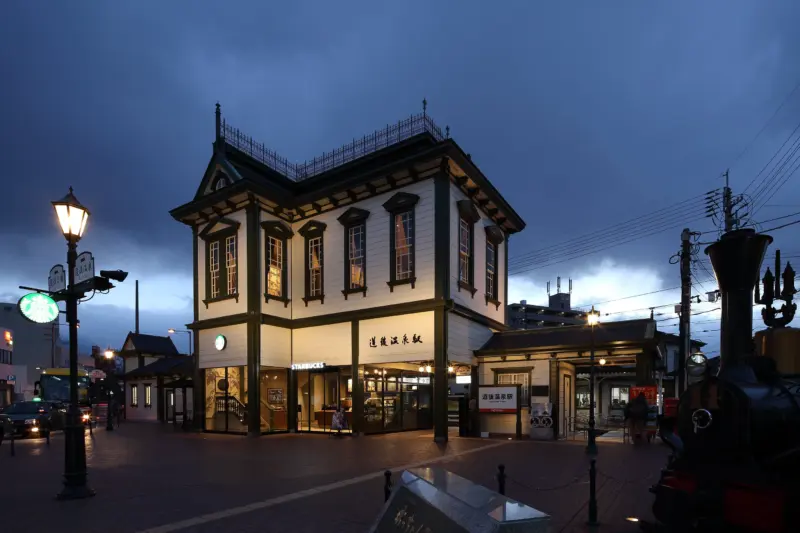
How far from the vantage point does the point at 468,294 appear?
20266 millimetres

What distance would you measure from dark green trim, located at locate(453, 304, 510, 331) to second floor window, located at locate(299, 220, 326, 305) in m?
6.17

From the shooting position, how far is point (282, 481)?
10.4m

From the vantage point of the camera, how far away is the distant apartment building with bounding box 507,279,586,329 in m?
84.8

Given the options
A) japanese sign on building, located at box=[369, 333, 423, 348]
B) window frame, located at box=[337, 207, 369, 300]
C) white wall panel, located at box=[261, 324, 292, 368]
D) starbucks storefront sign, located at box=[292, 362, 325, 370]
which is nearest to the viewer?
japanese sign on building, located at box=[369, 333, 423, 348]

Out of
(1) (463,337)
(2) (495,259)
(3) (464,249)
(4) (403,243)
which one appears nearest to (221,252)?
(4) (403,243)

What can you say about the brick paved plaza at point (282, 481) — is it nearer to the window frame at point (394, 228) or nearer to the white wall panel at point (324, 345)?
the white wall panel at point (324, 345)

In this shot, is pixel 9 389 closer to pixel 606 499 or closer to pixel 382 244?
pixel 382 244

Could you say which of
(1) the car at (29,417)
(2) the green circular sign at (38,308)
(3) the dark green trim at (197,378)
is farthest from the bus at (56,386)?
(2) the green circular sign at (38,308)

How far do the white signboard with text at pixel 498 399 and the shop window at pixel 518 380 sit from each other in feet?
3.05

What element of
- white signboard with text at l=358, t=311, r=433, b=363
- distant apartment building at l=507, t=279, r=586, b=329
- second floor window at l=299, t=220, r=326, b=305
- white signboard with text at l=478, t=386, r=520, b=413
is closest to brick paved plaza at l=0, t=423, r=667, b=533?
white signboard with text at l=478, t=386, r=520, b=413

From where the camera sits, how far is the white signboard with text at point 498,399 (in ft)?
59.8

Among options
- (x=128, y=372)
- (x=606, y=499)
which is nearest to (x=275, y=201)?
(x=606, y=499)

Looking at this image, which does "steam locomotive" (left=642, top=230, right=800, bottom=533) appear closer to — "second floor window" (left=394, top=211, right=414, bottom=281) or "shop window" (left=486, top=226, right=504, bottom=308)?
"second floor window" (left=394, top=211, right=414, bottom=281)

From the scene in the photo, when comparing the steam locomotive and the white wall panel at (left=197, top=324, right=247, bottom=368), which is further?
the white wall panel at (left=197, top=324, right=247, bottom=368)
